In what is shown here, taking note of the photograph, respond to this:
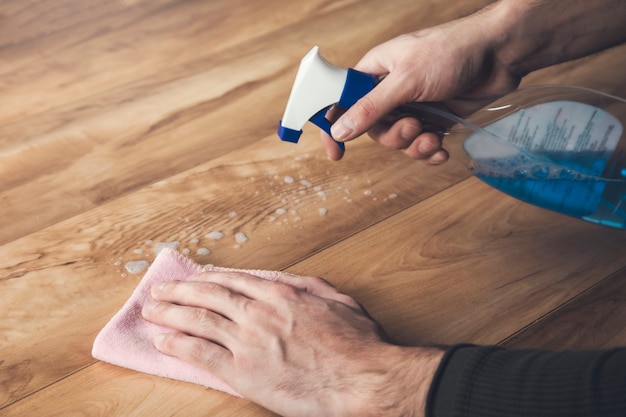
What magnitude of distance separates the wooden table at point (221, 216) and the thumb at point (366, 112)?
181mm

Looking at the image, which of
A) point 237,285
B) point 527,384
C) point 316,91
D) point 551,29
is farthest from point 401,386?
point 551,29

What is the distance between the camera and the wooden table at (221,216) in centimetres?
81

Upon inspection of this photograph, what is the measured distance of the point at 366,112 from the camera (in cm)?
81

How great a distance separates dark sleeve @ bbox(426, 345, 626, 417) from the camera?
0.58 meters

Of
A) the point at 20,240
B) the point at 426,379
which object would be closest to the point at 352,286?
the point at 426,379

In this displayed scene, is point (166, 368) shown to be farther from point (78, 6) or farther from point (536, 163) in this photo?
point (78, 6)

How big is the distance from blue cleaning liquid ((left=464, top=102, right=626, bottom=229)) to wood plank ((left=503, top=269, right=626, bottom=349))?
117mm

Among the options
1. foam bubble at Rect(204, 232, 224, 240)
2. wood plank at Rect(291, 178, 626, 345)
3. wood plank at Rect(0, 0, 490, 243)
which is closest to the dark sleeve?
wood plank at Rect(291, 178, 626, 345)

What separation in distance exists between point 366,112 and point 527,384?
1.16ft

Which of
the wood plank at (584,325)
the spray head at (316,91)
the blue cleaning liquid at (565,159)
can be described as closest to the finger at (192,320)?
the spray head at (316,91)

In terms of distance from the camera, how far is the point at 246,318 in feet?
2.43

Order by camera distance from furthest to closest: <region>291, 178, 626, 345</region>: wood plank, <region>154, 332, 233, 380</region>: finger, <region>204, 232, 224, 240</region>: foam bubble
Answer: <region>204, 232, 224, 240</region>: foam bubble → <region>291, 178, 626, 345</region>: wood plank → <region>154, 332, 233, 380</region>: finger

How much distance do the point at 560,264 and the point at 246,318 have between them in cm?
43

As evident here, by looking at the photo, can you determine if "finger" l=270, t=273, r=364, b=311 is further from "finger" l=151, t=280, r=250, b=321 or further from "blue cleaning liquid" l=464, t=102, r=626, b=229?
"blue cleaning liquid" l=464, t=102, r=626, b=229
